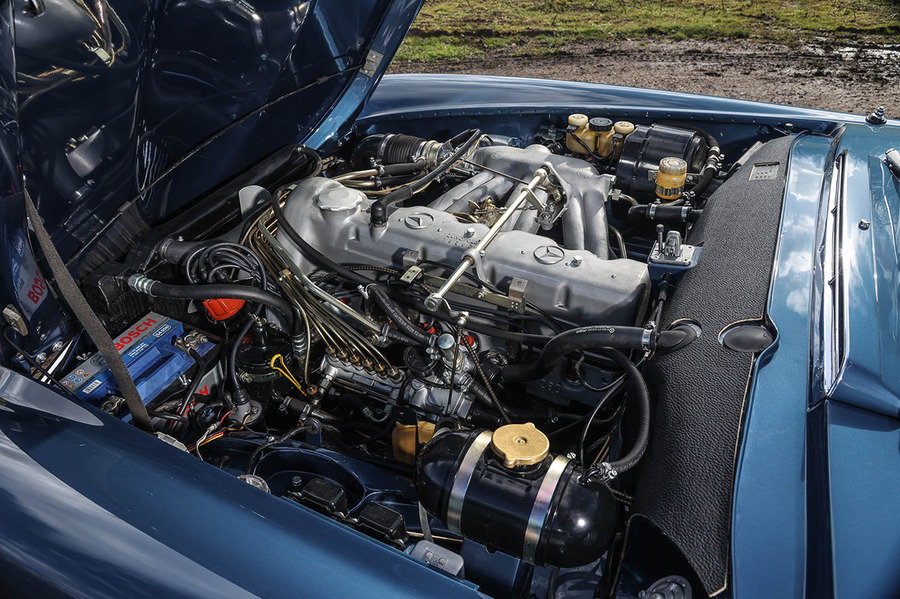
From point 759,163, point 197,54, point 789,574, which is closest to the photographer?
point 789,574

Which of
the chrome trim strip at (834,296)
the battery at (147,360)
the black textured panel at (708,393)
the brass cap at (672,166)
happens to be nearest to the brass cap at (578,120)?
the brass cap at (672,166)

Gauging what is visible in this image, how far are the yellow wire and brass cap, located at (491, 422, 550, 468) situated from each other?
74 centimetres

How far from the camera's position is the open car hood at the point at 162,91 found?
1299 millimetres

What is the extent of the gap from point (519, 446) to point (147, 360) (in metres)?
0.92

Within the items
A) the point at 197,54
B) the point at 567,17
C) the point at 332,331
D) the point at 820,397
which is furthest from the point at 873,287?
the point at 567,17

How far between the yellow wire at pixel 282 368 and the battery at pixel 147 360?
6.0 inches

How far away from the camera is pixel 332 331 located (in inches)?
66.4

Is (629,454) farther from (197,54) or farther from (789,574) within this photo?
(197,54)

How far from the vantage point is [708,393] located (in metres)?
1.27

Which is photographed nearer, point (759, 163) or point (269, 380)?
point (269, 380)

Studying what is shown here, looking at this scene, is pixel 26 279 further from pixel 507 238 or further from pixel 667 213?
pixel 667 213

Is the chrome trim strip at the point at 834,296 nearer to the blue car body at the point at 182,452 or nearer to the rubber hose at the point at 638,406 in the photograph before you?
the blue car body at the point at 182,452

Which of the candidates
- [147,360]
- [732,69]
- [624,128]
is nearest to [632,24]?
[732,69]

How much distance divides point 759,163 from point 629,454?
1.23 m
